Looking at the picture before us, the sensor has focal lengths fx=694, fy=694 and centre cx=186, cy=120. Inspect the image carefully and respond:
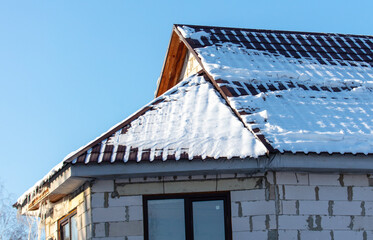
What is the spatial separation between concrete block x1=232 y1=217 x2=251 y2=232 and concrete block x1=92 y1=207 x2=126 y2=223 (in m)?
1.49

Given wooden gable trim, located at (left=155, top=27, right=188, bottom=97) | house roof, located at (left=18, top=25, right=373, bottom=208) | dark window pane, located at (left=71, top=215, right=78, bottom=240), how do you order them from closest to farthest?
1. house roof, located at (left=18, top=25, right=373, bottom=208)
2. dark window pane, located at (left=71, top=215, right=78, bottom=240)
3. wooden gable trim, located at (left=155, top=27, right=188, bottom=97)

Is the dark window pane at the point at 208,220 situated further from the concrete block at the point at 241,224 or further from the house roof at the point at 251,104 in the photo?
the house roof at the point at 251,104

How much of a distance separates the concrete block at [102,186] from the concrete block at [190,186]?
2.48 ft

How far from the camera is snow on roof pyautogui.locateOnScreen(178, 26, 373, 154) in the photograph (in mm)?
9672

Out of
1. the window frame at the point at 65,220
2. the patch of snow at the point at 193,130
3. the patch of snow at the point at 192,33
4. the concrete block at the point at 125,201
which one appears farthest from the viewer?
the patch of snow at the point at 192,33

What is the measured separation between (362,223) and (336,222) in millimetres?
393

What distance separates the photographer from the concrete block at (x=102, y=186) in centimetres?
953

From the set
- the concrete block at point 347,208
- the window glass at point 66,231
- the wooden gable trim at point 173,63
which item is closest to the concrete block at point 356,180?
the concrete block at point 347,208

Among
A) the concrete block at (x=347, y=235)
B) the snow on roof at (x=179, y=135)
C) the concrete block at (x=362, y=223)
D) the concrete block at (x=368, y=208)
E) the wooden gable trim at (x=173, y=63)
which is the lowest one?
the concrete block at (x=347, y=235)

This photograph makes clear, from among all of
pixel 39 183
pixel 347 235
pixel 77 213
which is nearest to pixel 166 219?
pixel 77 213

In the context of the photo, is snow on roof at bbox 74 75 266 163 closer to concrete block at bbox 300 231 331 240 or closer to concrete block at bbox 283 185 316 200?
concrete block at bbox 283 185 316 200

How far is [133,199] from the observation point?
9461 millimetres

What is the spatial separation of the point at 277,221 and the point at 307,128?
145 cm

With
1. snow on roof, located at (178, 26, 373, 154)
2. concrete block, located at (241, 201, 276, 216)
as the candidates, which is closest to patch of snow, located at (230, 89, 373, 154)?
snow on roof, located at (178, 26, 373, 154)
